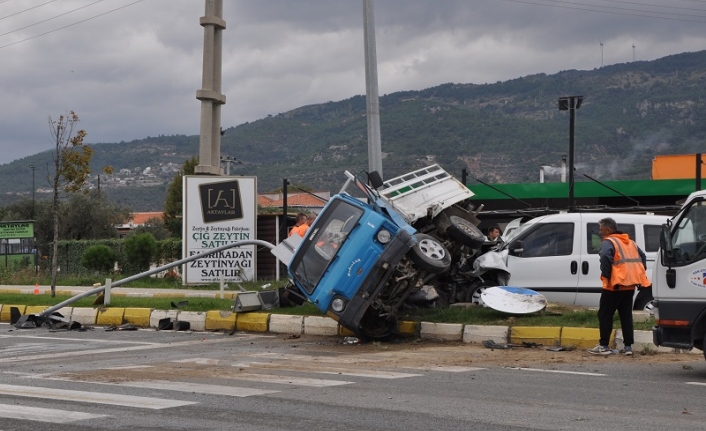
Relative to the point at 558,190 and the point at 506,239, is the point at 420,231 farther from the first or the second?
the point at 558,190

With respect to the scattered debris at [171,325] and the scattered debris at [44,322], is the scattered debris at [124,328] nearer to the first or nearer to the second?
the scattered debris at [171,325]

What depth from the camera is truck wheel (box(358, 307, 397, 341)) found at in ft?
44.4

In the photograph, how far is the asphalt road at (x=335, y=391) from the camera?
708 cm

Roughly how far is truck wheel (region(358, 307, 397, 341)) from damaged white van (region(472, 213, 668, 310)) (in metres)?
2.32

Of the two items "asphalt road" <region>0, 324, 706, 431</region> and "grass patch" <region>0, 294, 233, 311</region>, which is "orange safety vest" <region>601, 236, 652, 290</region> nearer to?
"asphalt road" <region>0, 324, 706, 431</region>

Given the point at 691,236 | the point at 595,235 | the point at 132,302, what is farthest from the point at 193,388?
the point at 132,302

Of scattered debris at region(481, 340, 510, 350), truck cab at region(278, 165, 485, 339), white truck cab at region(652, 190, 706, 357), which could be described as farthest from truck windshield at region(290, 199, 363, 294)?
white truck cab at region(652, 190, 706, 357)

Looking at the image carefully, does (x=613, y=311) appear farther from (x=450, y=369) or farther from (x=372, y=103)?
(x=372, y=103)

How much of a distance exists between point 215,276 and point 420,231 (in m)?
9.67

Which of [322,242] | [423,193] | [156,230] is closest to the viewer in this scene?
[322,242]

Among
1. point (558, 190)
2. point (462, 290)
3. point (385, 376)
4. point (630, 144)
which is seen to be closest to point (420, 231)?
point (462, 290)

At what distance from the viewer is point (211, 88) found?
27656 millimetres

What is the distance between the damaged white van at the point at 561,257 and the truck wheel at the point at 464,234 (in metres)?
0.33

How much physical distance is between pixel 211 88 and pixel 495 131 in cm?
5937
